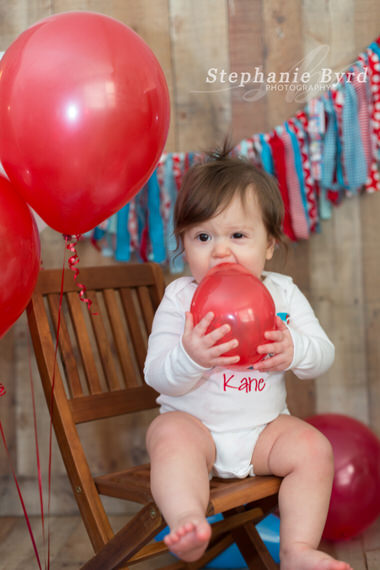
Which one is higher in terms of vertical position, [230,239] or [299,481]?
[230,239]

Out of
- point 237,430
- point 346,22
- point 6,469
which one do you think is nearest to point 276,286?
point 237,430

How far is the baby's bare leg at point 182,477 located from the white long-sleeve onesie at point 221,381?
0.04m

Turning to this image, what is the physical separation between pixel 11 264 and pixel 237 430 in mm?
514

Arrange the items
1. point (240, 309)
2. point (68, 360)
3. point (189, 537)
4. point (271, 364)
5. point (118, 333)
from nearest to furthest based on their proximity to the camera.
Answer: point (189, 537) < point (240, 309) < point (271, 364) < point (68, 360) < point (118, 333)

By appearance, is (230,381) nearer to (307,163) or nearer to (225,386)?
(225,386)

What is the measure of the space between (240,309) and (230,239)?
26 cm

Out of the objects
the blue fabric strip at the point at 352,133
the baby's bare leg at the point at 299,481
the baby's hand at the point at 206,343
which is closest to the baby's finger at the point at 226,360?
the baby's hand at the point at 206,343

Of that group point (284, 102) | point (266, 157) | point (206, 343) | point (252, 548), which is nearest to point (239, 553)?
point (252, 548)

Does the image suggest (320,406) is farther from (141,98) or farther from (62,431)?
(141,98)

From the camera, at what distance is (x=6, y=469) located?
1.88 meters

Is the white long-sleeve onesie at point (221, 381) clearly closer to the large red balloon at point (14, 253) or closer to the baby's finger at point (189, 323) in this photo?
the baby's finger at point (189, 323)

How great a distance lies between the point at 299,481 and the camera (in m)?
1.09

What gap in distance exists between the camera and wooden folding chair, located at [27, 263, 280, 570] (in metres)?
1.08

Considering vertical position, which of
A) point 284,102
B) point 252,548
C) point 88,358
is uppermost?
point 284,102
